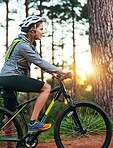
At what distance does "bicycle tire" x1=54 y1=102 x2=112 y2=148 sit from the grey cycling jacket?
2.04 feet

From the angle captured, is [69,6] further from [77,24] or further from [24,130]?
[24,130]

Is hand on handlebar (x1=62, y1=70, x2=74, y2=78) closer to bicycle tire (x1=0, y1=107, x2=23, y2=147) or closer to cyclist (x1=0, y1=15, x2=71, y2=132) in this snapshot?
cyclist (x1=0, y1=15, x2=71, y2=132)

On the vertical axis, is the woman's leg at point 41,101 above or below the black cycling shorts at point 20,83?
below

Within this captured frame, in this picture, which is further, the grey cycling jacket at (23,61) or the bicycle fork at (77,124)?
the bicycle fork at (77,124)

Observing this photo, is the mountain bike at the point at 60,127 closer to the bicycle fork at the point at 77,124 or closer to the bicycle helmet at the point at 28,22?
the bicycle fork at the point at 77,124

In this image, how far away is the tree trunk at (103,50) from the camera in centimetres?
794

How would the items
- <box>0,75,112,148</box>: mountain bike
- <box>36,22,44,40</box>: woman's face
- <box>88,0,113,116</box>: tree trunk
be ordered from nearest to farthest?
<box>0,75,112,148</box>: mountain bike < <box>36,22,44,40</box>: woman's face < <box>88,0,113,116</box>: tree trunk

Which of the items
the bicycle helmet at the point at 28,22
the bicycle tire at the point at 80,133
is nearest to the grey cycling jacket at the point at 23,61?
the bicycle helmet at the point at 28,22

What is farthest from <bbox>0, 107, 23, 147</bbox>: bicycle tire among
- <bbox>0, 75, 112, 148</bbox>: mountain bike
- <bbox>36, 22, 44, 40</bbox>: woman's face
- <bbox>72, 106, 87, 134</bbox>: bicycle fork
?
<bbox>36, 22, 44, 40</bbox>: woman's face

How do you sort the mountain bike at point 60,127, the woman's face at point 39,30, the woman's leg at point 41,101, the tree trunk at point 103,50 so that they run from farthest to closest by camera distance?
the tree trunk at point 103,50 < the woman's face at point 39,30 < the mountain bike at point 60,127 < the woman's leg at point 41,101

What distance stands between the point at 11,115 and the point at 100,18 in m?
4.15

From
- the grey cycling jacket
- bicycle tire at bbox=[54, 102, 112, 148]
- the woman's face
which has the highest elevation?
the woman's face

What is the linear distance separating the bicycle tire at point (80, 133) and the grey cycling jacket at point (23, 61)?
2.04 ft

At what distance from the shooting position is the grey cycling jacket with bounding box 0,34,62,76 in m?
4.49
